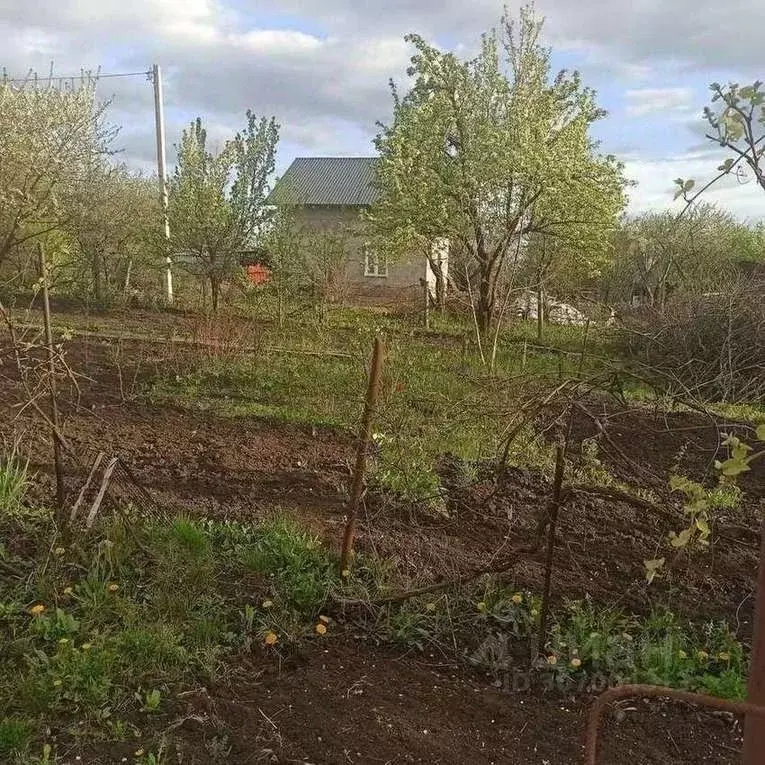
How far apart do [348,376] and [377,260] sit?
8.96 meters

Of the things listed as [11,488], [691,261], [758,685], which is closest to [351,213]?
[691,261]

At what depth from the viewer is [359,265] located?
2422 centimetres

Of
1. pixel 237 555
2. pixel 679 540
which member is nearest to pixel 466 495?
pixel 237 555

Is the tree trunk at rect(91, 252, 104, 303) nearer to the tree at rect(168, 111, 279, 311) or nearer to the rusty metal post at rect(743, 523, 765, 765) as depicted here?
the tree at rect(168, 111, 279, 311)

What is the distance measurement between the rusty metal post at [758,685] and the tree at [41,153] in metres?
11.6

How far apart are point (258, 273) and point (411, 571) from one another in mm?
11415

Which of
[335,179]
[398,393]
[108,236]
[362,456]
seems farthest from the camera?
[335,179]

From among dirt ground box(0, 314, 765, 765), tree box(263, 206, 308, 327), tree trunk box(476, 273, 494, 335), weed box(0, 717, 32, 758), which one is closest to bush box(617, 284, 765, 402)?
dirt ground box(0, 314, 765, 765)

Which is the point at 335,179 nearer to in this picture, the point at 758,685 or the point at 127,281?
the point at 127,281

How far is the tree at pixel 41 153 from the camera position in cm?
1173

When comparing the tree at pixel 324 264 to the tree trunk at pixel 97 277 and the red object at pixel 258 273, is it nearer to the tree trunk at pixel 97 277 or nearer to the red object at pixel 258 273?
the red object at pixel 258 273

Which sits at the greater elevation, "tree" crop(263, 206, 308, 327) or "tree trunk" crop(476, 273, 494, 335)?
"tree" crop(263, 206, 308, 327)

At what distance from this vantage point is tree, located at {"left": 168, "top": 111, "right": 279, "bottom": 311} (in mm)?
13477

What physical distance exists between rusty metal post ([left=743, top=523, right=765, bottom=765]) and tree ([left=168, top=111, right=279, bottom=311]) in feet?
42.2
